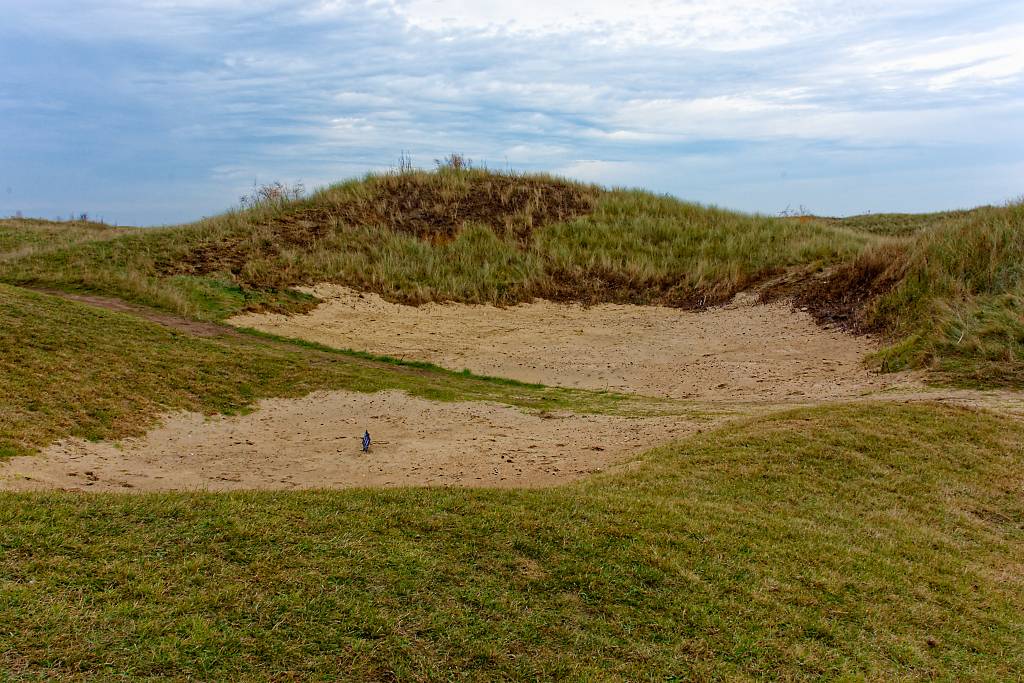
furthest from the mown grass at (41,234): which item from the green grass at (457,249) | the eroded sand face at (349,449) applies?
the eroded sand face at (349,449)

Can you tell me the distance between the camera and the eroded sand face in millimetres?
7562

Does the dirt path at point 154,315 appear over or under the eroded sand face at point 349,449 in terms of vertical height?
over

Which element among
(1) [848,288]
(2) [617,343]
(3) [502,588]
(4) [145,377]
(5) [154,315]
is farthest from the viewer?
(1) [848,288]

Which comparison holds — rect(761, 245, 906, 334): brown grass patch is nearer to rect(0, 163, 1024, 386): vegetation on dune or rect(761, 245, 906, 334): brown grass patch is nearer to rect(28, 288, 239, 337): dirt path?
rect(0, 163, 1024, 386): vegetation on dune

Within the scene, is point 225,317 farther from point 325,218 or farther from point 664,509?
point 664,509

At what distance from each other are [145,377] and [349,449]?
340 cm

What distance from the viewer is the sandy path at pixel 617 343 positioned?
14.0m

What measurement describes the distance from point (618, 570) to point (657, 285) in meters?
15.7

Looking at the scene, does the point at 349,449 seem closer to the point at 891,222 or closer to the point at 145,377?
the point at 145,377

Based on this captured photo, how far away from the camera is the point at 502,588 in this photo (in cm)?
441

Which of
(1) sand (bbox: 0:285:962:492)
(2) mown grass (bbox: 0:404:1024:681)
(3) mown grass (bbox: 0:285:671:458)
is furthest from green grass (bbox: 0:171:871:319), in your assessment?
(2) mown grass (bbox: 0:404:1024:681)

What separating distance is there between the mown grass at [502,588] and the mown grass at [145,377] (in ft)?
12.9

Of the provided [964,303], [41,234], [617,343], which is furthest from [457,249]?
[964,303]

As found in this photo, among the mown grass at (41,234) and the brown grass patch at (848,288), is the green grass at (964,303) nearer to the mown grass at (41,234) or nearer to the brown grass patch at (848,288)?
the brown grass patch at (848,288)
